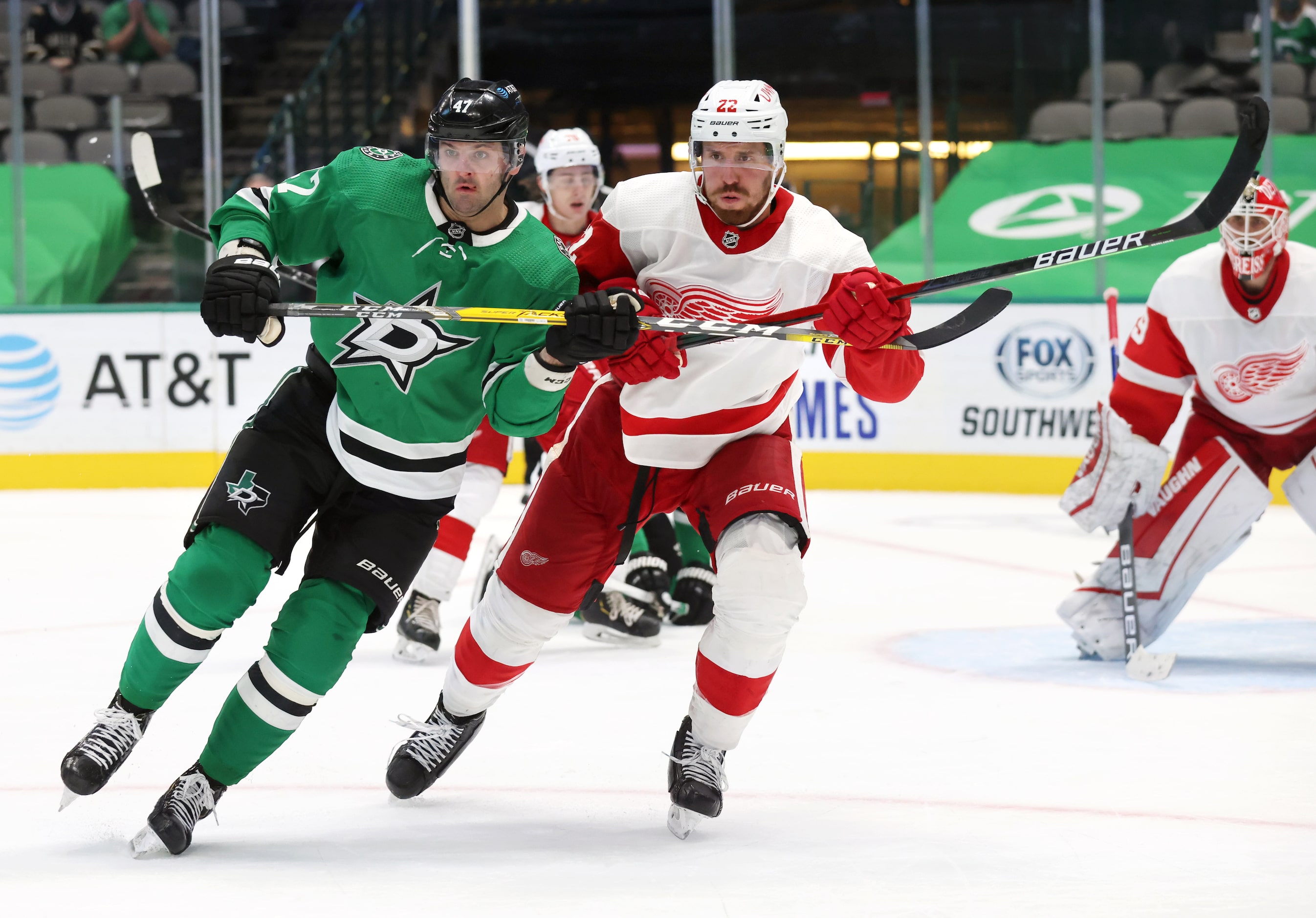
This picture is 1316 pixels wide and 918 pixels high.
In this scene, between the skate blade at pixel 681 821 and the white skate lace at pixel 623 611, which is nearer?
the skate blade at pixel 681 821

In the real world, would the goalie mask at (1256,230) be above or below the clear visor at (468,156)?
below

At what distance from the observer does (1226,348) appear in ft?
12.6

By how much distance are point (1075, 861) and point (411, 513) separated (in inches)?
46.0

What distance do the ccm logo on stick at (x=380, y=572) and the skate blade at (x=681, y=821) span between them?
1.85 ft

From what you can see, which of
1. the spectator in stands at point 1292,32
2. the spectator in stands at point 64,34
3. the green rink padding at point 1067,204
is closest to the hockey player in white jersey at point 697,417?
the green rink padding at point 1067,204

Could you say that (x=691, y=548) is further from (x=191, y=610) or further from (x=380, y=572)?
(x=191, y=610)

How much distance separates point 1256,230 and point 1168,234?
4.24 ft

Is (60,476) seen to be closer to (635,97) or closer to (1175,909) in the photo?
(635,97)

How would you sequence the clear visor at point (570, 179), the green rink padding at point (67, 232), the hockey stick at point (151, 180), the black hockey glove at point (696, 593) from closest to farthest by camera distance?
the hockey stick at point (151, 180)
the black hockey glove at point (696, 593)
the clear visor at point (570, 179)
the green rink padding at point (67, 232)

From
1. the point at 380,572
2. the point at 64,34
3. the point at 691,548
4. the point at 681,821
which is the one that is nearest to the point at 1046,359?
the point at 691,548

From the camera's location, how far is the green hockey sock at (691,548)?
4602 mm

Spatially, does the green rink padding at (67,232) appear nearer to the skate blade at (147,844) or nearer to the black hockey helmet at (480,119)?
the black hockey helmet at (480,119)

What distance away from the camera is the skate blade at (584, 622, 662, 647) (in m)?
4.21

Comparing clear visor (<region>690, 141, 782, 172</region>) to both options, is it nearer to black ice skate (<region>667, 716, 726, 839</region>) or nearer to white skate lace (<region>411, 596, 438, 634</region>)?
black ice skate (<region>667, 716, 726, 839</region>)
